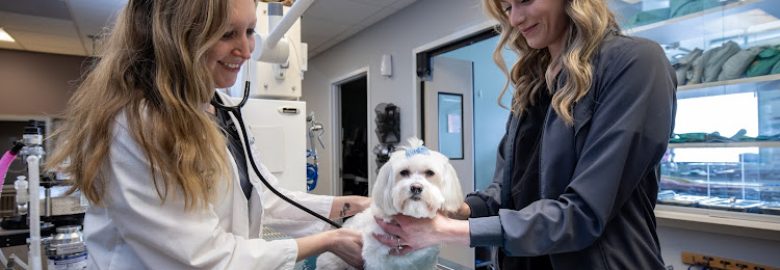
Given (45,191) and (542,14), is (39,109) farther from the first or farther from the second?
(542,14)

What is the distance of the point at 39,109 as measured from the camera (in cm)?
540

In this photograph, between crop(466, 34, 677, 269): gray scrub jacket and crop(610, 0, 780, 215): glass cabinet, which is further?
crop(610, 0, 780, 215): glass cabinet

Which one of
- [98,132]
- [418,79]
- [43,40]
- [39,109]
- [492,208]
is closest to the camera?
[98,132]

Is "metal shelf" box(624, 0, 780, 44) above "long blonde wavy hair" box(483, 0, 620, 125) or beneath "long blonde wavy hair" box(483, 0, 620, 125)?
above

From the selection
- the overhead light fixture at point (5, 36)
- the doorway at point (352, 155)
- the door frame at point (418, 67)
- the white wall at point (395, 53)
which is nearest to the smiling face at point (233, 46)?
the white wall at point (395, 53)

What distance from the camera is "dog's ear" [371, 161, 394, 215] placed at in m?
1.10

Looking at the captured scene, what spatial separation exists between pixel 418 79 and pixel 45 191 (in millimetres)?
2696

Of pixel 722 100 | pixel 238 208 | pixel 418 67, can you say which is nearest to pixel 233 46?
pixel 238 208

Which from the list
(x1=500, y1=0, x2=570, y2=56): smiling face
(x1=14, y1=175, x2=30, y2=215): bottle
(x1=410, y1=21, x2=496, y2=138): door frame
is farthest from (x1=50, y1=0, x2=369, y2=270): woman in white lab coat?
(x1=410, y1=21, x2=496, y2=138): door frame

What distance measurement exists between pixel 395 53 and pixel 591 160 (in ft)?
11.2

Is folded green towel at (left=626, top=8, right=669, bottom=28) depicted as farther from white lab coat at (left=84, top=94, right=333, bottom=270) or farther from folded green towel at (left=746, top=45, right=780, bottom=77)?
white lab coat at (left=84, top=94, right=333, bottom=270)

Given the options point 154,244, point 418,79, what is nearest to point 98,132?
point 154,244

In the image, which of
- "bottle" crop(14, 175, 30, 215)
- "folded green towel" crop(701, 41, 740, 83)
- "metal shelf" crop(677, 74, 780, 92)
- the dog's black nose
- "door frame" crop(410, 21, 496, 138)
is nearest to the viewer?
the dog's black nose

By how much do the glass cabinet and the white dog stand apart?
1255mm
